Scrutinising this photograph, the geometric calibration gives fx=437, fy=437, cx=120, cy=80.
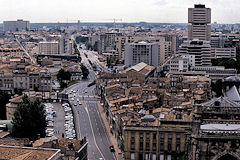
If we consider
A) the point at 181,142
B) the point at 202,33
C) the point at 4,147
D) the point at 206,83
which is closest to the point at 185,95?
the point at 206,83

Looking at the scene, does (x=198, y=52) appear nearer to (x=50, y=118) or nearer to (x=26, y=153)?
(x=50, y=118)

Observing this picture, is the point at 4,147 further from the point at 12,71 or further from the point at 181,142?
the point at 12,71

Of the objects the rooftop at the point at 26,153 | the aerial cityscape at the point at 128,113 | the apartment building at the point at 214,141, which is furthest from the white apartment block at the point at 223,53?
the apartment building at the point at 214,141

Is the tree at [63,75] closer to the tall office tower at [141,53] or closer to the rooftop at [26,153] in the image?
the tall office tower at [141,53]

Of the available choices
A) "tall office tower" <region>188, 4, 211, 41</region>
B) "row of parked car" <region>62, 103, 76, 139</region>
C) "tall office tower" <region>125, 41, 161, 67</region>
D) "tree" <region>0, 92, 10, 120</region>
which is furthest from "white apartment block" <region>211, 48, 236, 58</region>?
"tree" <region>0, 92, 10, 120</region>

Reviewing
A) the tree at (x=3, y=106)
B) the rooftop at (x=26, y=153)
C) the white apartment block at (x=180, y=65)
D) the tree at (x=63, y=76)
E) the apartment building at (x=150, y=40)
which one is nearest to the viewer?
the rooftop at (x=26, y=153)

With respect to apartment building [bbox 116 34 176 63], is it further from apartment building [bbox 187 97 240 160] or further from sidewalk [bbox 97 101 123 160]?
apartment building [bbox 187 97 240 160]
